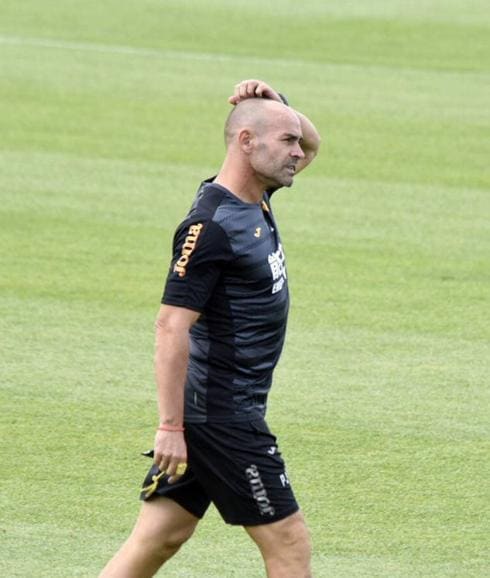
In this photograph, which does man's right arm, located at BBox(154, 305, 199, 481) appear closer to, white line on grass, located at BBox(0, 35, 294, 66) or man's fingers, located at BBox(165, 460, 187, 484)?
man's fingers, located at BBox(165, 460, 187, 484)

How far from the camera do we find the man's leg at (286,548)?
19.7 ft

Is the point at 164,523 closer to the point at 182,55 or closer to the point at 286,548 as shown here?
the point at 286,548

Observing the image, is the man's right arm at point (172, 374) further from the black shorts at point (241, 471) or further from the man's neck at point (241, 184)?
the man's neck at point (241, 184)

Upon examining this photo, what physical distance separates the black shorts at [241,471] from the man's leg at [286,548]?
0.11 feet

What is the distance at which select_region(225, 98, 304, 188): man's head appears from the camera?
614 centimetres

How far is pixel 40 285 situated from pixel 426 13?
1362cm

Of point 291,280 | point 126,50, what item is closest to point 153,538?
point 291,280

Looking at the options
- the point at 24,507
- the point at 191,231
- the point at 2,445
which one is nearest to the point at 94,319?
the point at 2,445

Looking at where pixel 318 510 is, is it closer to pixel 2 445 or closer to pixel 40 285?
pixel 2 445

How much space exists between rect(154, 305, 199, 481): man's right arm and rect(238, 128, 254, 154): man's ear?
2.11 ft

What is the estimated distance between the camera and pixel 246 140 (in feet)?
20.2

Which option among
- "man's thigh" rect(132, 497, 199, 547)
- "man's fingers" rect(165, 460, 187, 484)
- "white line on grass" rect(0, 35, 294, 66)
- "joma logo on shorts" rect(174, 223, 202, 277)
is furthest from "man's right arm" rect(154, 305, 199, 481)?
"white line on grass" rect(0, 35, 294, 66)

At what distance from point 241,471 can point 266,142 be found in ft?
3.92

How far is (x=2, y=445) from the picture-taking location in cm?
847
